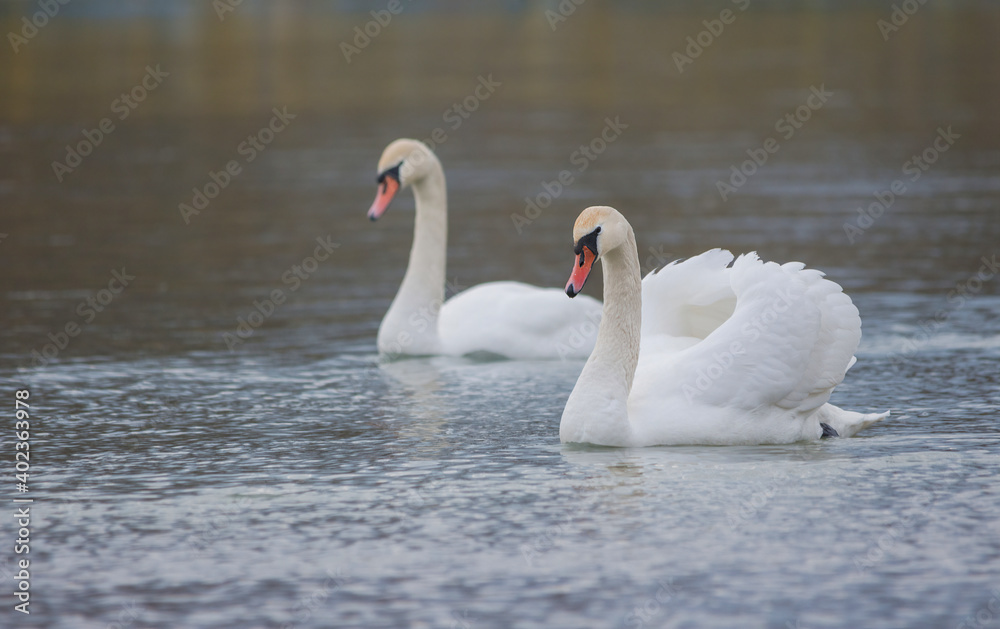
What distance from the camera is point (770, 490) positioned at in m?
8.64

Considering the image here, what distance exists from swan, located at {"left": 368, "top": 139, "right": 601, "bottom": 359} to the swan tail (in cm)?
359

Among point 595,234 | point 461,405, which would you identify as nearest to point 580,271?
point 595,234

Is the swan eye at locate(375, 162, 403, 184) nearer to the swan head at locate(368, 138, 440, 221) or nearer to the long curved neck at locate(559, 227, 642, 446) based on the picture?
the swan head at locate(368, 138, 440, 221)

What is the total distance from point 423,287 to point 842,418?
15.8 feet

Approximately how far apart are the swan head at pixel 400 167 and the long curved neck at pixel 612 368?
4317 millimetres

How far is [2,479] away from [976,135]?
23.2m

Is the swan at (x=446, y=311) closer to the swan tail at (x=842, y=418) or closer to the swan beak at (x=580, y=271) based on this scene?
the swan tail at (x=842, y=418)

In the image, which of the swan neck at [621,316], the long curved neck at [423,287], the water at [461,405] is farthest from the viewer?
the long curved neck at [423,287]

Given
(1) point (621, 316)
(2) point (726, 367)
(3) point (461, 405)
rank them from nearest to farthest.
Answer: (2) point (726, 367)
(1) point (621, 316)
(3) point (461, 405)

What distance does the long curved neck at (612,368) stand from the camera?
9492 millimetres

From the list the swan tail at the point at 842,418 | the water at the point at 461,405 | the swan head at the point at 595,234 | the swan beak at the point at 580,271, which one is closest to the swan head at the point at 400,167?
the water at the point at 461,405

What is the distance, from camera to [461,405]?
11.4 metres

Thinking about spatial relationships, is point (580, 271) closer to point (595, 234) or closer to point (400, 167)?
point (595, 234)

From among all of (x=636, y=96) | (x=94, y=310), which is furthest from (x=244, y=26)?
(x=94, y=310)
